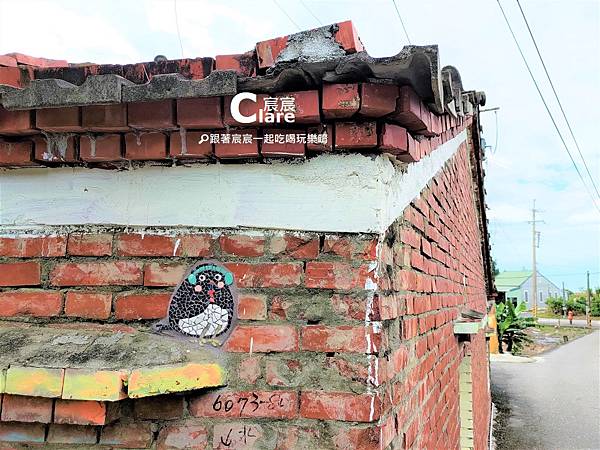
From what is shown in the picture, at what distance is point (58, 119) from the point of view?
6.66 ft

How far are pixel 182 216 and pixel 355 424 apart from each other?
0.99 metres

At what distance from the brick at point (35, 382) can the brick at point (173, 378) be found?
0.24 m

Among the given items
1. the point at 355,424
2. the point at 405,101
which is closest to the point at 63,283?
the point at 355,424

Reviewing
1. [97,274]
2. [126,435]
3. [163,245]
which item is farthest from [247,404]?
[97,274]

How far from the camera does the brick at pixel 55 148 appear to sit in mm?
2146

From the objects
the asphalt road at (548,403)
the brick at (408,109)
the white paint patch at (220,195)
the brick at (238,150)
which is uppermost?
the brick at (408,109)

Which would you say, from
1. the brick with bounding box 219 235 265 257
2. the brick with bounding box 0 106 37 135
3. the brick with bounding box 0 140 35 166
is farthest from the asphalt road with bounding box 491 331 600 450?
the brick with bounding box 0 106 37 135

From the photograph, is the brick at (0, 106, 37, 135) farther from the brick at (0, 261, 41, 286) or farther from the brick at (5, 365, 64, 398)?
the brick at (5, 365, 64, 398)

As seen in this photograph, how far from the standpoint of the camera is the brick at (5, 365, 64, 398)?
182 cm

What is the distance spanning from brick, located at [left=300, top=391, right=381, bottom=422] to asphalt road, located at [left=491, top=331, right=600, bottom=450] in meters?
9.54

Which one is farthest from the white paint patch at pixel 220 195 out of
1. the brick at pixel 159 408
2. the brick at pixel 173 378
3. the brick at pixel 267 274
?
the brick at pixel 159 408

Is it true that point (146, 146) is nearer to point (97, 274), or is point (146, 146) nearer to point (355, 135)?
point (97, 274)

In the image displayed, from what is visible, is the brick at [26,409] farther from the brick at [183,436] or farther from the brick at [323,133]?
the brick at [323,133]

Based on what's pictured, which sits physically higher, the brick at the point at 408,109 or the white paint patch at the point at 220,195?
the brick at the point at 408,109
